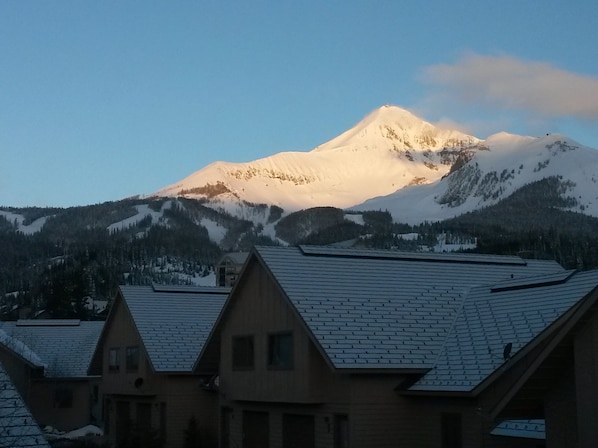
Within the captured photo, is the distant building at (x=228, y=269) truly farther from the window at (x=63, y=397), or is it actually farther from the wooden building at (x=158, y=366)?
the wooden building at (x=158, y=366)

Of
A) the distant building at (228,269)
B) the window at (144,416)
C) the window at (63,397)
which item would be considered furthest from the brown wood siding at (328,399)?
the distant building at (228,269)

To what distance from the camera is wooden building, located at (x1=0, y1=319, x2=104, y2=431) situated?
43188 mm

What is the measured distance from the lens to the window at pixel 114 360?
125 ft

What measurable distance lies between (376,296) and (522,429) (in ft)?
20.2

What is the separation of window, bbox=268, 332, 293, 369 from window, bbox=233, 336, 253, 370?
4.61 feet

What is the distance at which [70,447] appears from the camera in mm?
34094

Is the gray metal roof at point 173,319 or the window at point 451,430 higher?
the gray metal roof at point 173,319

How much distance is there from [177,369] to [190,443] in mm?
2567

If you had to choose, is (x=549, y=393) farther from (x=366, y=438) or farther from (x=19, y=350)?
(x=19, y=350)

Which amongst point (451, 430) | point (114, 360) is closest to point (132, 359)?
point (114, 360)

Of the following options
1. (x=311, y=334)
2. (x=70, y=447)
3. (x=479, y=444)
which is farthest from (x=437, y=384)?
(x=70, y=447)

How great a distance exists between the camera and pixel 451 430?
71.6 ft

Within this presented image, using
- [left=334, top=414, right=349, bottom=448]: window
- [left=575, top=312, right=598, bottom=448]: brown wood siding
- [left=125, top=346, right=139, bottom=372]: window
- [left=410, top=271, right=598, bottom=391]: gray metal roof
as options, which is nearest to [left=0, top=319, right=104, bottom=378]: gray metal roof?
[left=125, top=346, right=139, bottom=372]: window

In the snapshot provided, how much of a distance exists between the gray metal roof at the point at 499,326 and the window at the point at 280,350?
3682mm
